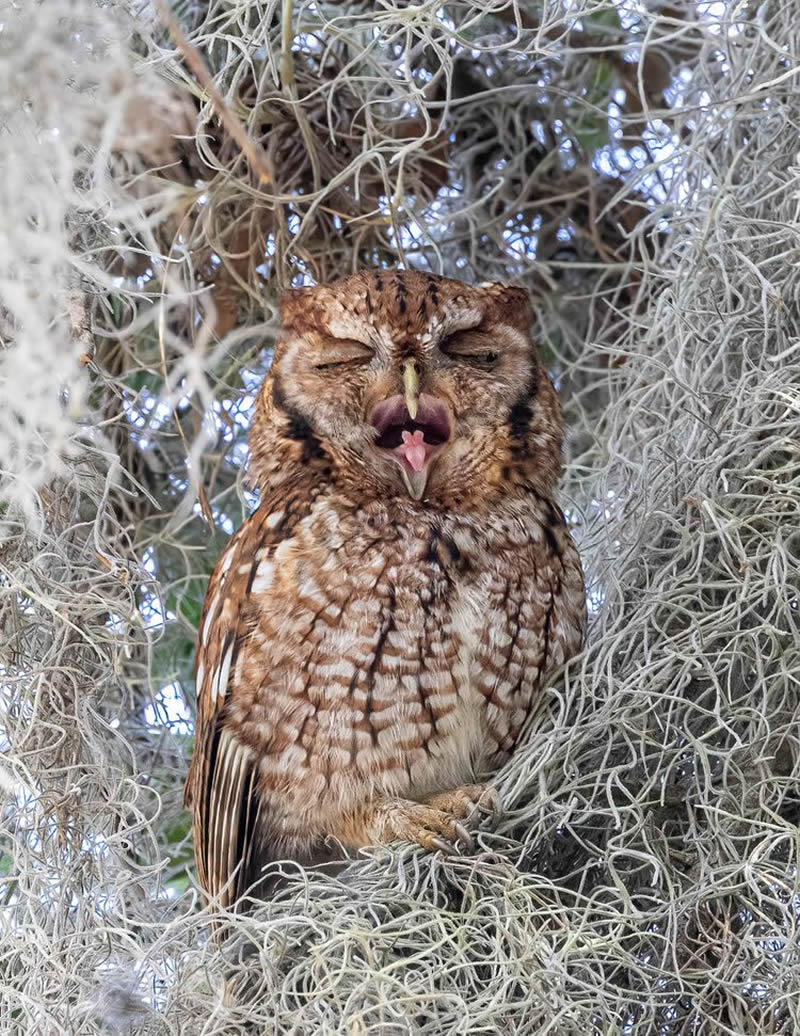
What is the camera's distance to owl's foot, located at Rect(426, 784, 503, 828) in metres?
2.09

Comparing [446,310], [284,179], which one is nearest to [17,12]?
[446,310]

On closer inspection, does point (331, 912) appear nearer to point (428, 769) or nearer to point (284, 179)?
point (428, 769)

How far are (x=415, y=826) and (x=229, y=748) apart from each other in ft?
1.12

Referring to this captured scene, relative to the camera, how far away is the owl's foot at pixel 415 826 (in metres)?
2.06

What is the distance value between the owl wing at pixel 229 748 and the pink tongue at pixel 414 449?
216 mm

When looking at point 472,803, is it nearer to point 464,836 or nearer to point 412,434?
point 464,836

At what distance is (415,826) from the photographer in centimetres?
212

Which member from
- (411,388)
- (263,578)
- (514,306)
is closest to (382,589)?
(263,578)

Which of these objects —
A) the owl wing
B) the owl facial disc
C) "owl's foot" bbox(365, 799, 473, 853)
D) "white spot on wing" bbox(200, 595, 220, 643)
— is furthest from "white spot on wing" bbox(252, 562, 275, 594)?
"owl's foot" bbox(365, 799, 473, 853)

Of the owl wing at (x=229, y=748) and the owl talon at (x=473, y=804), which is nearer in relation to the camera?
the owl talon at (x=473, y=804)

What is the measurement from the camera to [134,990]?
1909 mm

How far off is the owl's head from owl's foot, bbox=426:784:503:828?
47 centimetres

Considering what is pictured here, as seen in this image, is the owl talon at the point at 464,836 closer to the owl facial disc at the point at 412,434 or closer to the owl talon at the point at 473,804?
the owl talon at the point at 473,804

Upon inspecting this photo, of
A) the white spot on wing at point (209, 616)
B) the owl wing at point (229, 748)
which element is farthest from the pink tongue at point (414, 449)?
the white spot on wing at point (209, 616)
